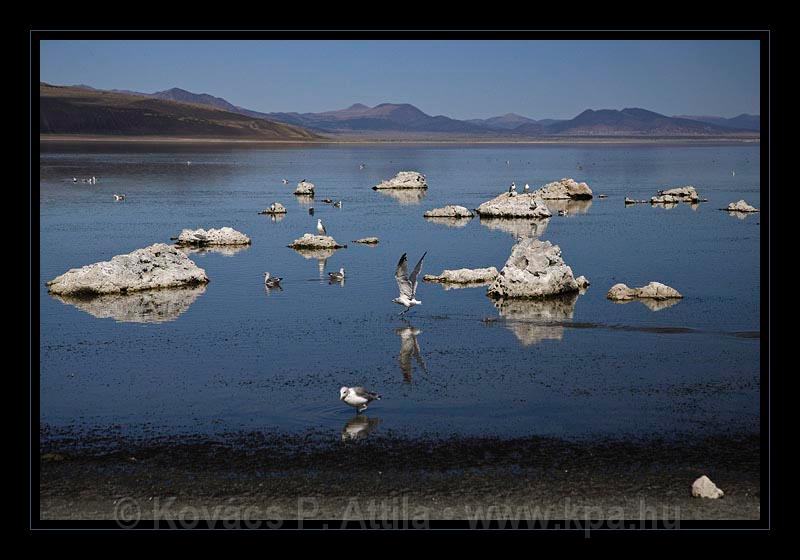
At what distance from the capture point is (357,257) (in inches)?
1174

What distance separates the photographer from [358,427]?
1350cm

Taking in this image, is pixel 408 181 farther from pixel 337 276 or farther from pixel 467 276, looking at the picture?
pixel 467 276

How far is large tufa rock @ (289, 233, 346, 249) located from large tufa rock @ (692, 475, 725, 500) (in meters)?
21.6

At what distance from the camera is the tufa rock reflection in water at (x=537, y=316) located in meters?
19.2

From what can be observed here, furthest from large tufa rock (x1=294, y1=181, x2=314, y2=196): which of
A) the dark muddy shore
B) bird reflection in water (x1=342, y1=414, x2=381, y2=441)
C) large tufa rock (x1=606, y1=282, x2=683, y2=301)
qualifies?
the dark muddy shore

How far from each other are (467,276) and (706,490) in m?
14.1

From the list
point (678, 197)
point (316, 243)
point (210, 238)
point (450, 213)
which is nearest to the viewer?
point (210, 238)

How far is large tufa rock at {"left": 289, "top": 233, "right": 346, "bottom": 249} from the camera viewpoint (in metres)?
31.7

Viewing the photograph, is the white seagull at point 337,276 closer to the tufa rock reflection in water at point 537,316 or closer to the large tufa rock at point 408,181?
the tufa rock reflection in water at point 537,316

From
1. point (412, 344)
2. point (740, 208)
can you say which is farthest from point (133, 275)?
point (740, 208)

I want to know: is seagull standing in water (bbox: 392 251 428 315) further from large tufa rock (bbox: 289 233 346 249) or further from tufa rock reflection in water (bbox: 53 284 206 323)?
large tufa rock (bbox: 289 233 346 249)

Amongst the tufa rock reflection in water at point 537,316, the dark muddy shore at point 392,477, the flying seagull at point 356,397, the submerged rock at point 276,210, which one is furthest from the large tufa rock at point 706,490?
the submerged rock at point 276,210

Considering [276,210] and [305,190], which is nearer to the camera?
[276,210]
